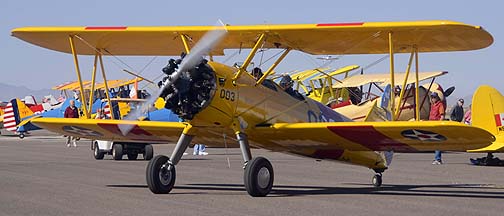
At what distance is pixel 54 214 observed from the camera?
9.00 metres

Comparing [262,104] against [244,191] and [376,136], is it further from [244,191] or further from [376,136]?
[376,136]

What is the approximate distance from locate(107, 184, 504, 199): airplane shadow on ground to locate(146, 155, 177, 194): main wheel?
262mm

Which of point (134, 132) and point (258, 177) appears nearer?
point (258, 177)

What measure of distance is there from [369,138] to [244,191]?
198 cm

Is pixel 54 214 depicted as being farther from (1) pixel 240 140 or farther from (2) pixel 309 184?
(2) pixel 309 184

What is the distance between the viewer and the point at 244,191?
12352 mm

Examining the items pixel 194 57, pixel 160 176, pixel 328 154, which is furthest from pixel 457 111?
pixel 194 57

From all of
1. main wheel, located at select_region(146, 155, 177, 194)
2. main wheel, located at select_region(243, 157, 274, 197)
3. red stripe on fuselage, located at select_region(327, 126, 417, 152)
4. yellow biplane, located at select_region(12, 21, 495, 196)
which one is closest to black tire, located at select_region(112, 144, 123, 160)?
yellow biplane, located at select_region(12, 21, 495, 196)

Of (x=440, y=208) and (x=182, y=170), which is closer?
(x=440, y=208)

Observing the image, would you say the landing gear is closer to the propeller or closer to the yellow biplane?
the yellow biplane

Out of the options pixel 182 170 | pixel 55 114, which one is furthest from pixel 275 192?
pixel 55 114

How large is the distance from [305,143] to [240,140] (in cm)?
120

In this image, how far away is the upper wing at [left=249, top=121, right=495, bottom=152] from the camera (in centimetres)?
1116

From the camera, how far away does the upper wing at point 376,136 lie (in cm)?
1116
